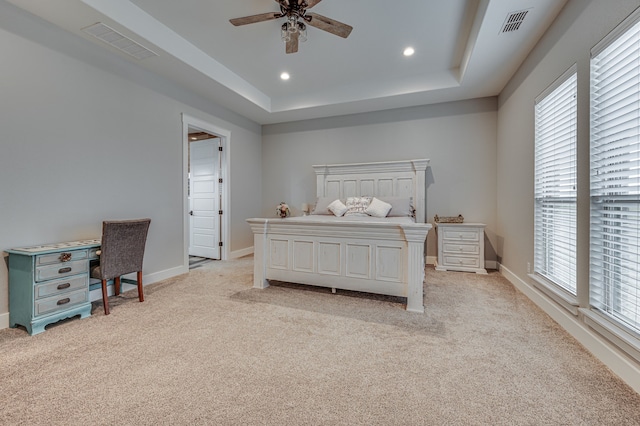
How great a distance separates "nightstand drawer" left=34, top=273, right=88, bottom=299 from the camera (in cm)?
225

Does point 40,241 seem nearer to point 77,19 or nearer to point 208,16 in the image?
point 77,19

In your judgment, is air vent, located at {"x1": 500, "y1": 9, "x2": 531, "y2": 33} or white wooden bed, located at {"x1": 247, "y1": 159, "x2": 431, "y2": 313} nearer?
air vent, located at {"x1": 500, "y1": 9, "x2": 531, "y2": 33}

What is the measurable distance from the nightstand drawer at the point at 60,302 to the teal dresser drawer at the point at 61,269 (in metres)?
0.18

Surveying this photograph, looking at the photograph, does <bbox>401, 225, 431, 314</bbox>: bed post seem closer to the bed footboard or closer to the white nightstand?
the bed footboard

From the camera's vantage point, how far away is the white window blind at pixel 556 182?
226cm

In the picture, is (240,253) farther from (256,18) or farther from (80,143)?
(256,18)

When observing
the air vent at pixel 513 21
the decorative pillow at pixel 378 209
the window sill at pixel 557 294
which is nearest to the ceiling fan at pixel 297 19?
the air vent at pixel 513 21

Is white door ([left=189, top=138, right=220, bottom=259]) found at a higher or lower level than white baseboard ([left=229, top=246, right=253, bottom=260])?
higher

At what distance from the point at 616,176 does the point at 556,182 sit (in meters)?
0.86

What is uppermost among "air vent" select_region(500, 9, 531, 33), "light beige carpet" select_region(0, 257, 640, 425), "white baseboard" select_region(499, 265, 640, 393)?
"air vent" select_region(500, 9, 531, 33)

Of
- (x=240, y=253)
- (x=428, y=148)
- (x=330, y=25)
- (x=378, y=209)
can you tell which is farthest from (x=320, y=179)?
(x=330, y=25)

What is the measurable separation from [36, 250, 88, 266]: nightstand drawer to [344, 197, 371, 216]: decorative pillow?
334 centimetres

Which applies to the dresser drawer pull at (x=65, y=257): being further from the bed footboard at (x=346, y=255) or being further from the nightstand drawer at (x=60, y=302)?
the bed footboard at (x=346, y=255)

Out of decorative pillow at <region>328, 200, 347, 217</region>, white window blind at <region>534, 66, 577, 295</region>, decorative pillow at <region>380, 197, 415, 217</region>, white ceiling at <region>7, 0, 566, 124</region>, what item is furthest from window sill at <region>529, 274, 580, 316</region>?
decorative pillow at <region>328, 200, 347, 217</region>
